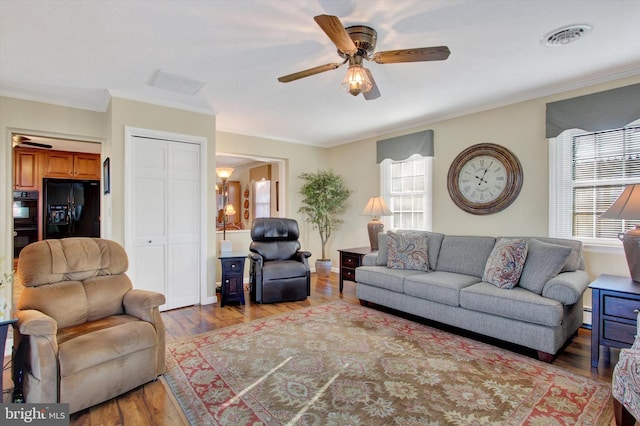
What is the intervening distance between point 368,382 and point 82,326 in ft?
6.70

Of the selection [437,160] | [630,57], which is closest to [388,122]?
[437,160]

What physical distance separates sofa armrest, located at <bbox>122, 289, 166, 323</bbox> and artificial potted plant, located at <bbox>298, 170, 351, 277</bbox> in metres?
3.45

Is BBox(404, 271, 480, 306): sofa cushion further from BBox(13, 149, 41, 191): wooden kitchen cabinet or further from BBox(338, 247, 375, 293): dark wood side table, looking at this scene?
BBox(13, 149, 41, 191): wooden kitchen cabinet

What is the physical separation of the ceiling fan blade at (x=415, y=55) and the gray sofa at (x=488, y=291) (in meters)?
2.01

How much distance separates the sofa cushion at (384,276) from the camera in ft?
11.5

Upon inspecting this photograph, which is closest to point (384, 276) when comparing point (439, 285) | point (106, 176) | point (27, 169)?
point (439, 285)

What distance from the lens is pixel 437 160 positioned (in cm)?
Answer: 449

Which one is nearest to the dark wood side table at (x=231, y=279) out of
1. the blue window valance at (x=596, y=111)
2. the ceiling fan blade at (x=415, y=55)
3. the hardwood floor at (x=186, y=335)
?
the hardwood floor at (x=186, y=335)

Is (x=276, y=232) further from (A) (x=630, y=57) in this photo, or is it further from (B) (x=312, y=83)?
(A) (x=630, y=57)

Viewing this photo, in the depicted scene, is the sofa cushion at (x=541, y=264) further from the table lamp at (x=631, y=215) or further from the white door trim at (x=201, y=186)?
the white door trim at (x=201, y=186)

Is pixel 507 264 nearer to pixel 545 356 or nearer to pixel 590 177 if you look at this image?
pixel 545 356

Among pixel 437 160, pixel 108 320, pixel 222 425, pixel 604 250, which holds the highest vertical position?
pixel 437 160

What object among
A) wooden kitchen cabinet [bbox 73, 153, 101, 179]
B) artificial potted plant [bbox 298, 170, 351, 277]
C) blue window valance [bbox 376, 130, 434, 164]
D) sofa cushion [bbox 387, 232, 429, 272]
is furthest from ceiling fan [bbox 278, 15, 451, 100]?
wooden kitchen cabinet [bbox 73, 153, 101, 179]

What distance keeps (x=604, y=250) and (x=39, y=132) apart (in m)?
6.12
